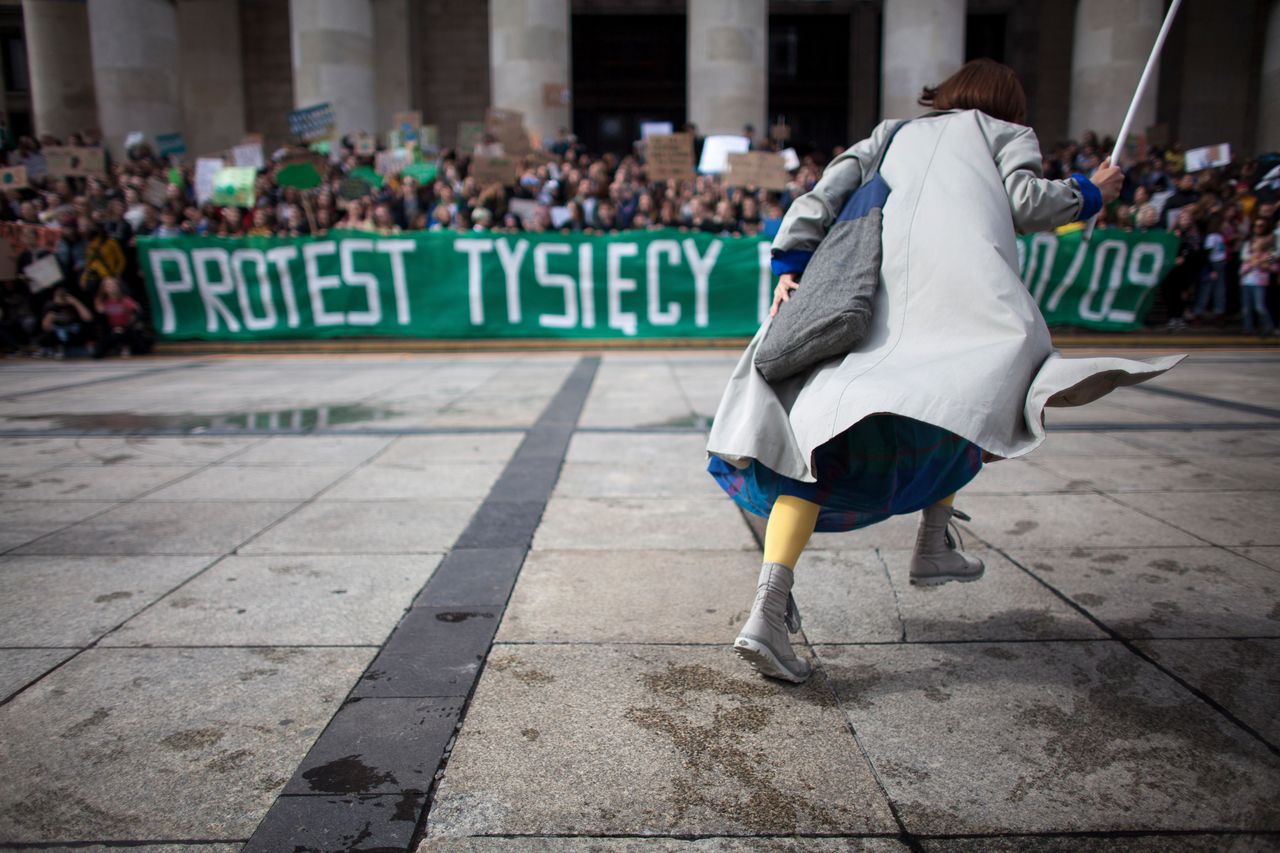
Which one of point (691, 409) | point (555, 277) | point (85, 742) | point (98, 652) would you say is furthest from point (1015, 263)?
point (555, 277)

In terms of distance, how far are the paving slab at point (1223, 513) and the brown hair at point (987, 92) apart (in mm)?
2242

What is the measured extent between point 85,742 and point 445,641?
100 centimetres

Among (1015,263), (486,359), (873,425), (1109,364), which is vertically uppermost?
(1015,263)

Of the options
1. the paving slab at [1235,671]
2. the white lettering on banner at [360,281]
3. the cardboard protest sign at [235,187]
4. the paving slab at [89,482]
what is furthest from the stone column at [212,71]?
the paving slab at [1235,671]

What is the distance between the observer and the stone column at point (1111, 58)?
18.7 metres

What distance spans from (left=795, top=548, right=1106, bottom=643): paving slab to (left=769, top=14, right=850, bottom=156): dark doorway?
84.9ft

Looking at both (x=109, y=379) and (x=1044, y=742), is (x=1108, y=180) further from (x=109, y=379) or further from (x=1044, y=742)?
(x=109, y=379)

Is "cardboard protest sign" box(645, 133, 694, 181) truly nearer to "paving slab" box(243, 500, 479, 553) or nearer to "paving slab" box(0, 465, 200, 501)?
"paving slab" box(0, 465, 200, 501)

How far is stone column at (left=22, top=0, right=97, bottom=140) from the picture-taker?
22750mm

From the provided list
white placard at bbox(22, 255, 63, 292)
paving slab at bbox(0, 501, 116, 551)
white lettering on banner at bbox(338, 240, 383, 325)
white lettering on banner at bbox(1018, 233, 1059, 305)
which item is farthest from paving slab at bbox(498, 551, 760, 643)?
white placard at bbox(22, 255, 63, 292)

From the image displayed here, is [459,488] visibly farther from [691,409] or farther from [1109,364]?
[1109,364]

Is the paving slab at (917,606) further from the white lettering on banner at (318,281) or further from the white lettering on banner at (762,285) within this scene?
the white lettering on banner at (318,281)

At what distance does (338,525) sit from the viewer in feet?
13.8

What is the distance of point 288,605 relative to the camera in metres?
3.21
